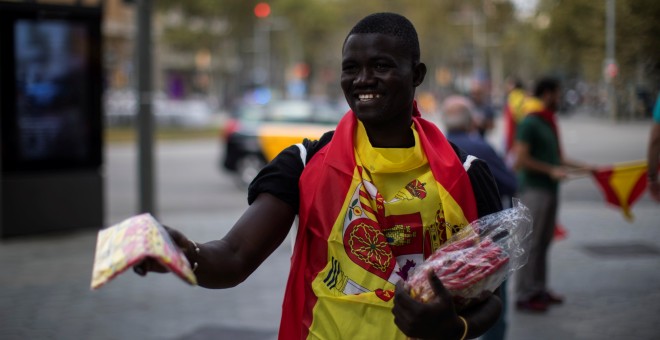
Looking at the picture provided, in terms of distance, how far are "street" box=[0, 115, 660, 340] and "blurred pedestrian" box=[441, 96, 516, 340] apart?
4.04ft

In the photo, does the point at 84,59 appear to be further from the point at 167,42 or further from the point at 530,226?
the point at 167,42

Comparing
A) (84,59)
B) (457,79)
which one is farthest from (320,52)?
(84,59)

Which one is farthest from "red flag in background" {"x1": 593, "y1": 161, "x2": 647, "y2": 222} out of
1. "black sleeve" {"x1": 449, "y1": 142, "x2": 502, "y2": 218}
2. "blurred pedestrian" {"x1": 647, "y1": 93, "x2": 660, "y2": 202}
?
"black sleeve" {"x1": 449, "y1": 142, "x2": 502, "y2": 218}

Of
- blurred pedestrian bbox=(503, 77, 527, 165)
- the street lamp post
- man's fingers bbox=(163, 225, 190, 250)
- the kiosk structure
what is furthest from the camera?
the street lamp post

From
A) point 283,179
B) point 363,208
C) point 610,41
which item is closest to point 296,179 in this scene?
point 283,179

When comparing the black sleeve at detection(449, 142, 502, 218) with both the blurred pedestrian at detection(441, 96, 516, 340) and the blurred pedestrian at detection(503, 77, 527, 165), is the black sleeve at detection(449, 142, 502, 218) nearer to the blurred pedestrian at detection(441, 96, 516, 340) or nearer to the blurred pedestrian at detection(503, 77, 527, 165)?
the blurred pedestrian at detection(441, 96, 516, 340)

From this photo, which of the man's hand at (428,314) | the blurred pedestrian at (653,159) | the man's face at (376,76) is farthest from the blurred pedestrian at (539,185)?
the man's hand at (428,314)

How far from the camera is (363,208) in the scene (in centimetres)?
231

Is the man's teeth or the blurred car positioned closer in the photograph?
the man's teeth

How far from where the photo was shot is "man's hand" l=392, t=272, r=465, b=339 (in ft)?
6.58

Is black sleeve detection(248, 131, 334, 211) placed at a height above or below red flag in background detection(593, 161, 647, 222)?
above

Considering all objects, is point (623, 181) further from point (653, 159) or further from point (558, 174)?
point (653, 159)

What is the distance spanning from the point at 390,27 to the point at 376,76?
142 mm

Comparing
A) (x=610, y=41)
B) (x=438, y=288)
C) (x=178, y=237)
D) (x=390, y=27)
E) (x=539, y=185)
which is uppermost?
(x=610, y=41)
